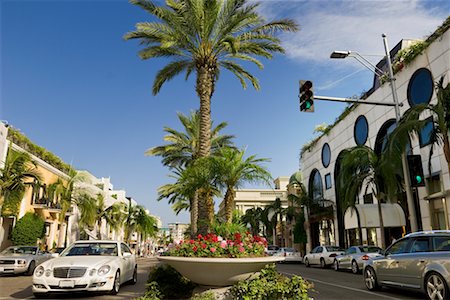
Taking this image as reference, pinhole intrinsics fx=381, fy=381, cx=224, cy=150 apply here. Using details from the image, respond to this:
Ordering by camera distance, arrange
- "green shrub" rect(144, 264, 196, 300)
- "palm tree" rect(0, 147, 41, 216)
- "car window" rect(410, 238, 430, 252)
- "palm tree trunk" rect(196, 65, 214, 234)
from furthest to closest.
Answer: "palm tree" rect(0, 147, 41, 216) < "palm tree trunk" rect(196, 65, 214, 234) < "car window" rect(410, 238, 430, 252) < "green shrub" rect(144, 264, 196, 300)

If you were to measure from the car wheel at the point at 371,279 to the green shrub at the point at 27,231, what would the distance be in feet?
78.0

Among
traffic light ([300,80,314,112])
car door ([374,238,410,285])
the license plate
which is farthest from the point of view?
traffic light ([300,80,314,112])

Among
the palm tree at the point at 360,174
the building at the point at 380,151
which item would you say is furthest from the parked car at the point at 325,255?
the palm tree at the point at 360,174

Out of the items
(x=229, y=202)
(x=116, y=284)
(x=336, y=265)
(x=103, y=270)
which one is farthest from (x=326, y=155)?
(x=103, y=270)

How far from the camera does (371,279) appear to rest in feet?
36.6

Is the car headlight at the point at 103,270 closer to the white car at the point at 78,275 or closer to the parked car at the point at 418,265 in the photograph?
the white car at the point at 78,275

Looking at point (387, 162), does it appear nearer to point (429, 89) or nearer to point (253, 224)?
point (429, 89)

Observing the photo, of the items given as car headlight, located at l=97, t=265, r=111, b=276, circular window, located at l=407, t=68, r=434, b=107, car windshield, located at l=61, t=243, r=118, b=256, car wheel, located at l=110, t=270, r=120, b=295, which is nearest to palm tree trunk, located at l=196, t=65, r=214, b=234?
car windshield, located at l=61, t=243, r=118, b=256

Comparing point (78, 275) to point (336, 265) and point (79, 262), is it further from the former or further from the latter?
point (336, 265)

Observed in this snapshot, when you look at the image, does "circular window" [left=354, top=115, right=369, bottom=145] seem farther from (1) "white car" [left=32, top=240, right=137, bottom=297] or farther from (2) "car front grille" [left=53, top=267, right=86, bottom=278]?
(2) "car front grille" [left=53, top=267, right=86, bottom=278]

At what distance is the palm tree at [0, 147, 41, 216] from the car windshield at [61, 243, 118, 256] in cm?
1342

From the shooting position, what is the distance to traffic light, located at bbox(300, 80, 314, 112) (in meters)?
12.2

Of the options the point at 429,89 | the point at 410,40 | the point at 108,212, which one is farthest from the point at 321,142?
the point at 108,212

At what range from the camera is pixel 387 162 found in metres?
16.2
